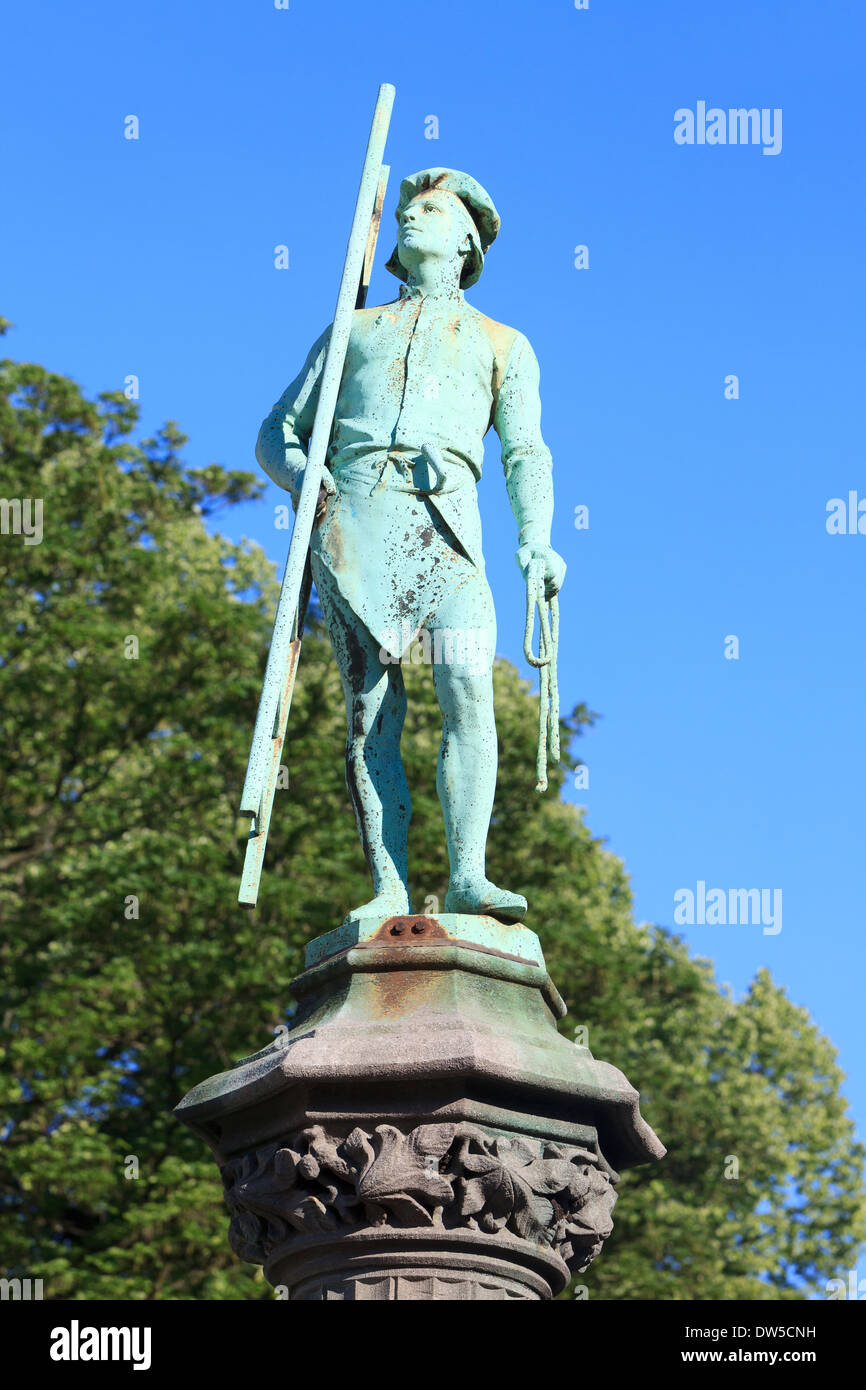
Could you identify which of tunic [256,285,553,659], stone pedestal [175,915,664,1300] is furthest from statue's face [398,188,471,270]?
stone pedestal [175,915,664,1300]

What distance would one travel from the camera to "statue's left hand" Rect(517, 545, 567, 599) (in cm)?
727

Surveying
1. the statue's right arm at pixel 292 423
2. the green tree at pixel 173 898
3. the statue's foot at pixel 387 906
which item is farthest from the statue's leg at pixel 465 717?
the green tree at pixel 173 898

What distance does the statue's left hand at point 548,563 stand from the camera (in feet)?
23.9

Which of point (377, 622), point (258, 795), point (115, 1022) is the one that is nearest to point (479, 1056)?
point (258, 795)

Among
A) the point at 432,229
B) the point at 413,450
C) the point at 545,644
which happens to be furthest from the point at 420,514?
the point at 432,229

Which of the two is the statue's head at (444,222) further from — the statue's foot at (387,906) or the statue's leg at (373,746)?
the statue's foot at (387,906)

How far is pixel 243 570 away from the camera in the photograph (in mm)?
24438

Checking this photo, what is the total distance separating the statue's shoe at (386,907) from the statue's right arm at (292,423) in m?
1.70

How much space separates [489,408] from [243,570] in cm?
1693

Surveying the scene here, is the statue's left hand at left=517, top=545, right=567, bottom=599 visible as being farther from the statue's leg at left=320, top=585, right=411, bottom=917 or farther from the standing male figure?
the statue's leg at left=320, top=585, right=411, bottom=917

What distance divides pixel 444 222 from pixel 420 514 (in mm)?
1446

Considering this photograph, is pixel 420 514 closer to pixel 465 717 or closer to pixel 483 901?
pixel 465 717

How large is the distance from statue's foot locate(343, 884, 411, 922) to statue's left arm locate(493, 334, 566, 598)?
1453mm

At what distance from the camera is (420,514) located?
7184 mm
